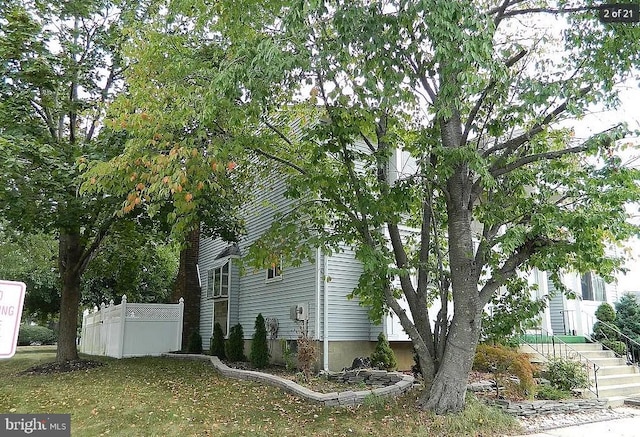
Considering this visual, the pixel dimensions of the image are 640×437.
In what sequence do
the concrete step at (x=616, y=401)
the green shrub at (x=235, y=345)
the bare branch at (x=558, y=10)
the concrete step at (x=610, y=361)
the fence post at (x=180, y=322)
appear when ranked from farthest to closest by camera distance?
the fence post at (x=180, y=322) < the green shrub at (x=235, y=345) < the concrete step at (x=610, y=361) < the concrete step at (x=616, y=401) < the bare branch at (x=558, y=10)

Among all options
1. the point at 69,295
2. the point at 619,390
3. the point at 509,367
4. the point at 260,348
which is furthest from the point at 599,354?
the point at 69,295

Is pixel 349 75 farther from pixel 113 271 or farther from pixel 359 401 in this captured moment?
pixel 113 271

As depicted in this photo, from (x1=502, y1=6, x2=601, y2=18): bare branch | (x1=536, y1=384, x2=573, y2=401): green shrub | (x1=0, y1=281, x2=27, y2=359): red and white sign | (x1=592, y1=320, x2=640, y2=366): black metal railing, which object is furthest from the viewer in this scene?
(x1=592, y1=320, x2=640, y2=366): black metal railing

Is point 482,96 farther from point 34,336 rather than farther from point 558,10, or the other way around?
point 34,336

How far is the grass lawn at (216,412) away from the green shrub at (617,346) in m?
7.42

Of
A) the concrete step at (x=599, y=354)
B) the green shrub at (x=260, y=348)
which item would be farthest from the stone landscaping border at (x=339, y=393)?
the concrete step at (x=599, y=354)

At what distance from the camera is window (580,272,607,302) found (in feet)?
54.3

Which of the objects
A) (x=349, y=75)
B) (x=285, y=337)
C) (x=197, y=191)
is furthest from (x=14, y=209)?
(x=349, y=75)

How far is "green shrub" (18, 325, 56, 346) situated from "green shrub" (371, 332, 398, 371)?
31.0 m

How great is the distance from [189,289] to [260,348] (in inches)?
257

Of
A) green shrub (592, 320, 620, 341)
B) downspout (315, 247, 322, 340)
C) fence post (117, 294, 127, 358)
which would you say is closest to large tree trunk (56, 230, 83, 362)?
fence post (117, 294, 127, 358)

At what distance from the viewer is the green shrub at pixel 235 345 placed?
1466 cm

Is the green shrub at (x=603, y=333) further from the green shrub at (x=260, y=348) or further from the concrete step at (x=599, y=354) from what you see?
the green shrub at (x=260, y=348)

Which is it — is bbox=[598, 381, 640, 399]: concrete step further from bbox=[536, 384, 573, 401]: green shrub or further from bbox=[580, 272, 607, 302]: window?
bbox=[580, 272, 607, 302]: window
